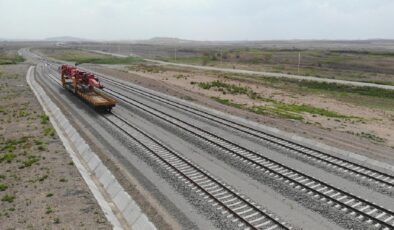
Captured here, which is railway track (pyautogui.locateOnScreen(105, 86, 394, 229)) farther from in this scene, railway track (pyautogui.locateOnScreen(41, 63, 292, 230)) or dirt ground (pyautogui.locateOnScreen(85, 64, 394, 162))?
dirt ground (pyautogui.locateOnScreen(85, 64, 394, 162))

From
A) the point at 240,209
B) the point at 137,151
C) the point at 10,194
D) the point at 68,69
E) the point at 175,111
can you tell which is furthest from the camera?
the point at 68,69

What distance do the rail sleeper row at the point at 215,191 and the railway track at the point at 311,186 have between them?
308 centimetres

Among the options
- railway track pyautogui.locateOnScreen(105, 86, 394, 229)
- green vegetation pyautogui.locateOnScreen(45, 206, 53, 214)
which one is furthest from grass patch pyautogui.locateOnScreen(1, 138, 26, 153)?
railway track pyautogui.locateOnScreen(105, 86, 394, 229)

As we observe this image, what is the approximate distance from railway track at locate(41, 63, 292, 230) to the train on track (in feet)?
30.6

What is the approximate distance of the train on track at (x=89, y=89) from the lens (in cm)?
3478

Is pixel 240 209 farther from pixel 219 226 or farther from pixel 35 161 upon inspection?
pixel 35 161

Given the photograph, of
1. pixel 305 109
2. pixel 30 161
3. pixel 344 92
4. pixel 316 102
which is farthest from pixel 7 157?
pixel 344 92

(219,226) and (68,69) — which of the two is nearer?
(219,226)

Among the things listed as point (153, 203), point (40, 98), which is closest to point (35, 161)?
point (153, 203)

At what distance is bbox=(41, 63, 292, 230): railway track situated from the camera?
1481 cm

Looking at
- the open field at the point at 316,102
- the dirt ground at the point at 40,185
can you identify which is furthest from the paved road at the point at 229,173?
the open field at the point at 316,102

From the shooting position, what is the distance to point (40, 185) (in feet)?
59.7

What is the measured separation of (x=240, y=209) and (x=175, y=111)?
21476 mm

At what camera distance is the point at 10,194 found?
17.2m
